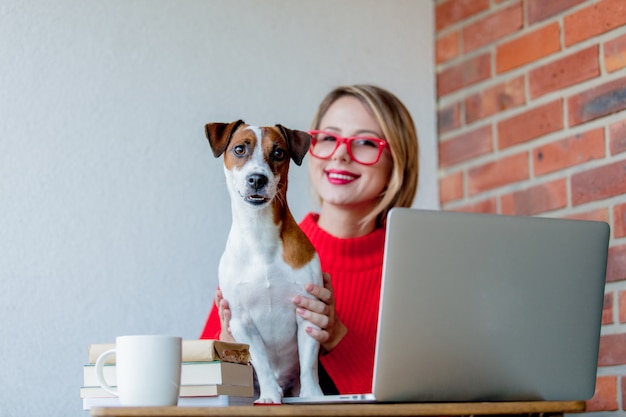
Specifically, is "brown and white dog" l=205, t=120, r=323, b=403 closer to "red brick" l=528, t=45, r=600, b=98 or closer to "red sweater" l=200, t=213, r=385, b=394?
"red sweater" l=200, t=213, r=385, b=394

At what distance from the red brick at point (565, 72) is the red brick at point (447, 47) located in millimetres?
355

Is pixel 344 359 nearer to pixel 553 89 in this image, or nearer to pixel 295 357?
pixel 295 357

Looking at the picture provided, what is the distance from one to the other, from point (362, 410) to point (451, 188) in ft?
5.26

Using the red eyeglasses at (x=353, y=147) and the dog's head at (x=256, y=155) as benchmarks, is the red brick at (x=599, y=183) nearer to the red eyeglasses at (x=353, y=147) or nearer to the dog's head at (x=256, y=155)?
the red eyeglasses at (x=353, y=147)

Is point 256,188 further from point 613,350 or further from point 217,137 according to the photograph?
point 613,350

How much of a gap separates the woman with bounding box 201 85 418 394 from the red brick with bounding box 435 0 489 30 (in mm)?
628

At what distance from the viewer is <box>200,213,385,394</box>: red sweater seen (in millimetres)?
1671

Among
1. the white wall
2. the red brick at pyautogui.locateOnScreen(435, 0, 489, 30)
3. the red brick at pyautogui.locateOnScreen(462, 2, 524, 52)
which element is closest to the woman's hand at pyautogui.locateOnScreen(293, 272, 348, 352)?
the white wall

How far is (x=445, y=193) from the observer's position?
8.50ft

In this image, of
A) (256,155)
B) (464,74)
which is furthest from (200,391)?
(464,74)

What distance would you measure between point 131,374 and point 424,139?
5.60 ft

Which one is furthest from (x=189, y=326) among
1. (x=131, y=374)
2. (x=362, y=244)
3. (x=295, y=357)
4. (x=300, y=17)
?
(x=131, y=374)

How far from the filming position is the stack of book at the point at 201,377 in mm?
1180

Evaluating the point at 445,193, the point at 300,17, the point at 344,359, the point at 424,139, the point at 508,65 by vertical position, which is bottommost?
the point at 344,359
